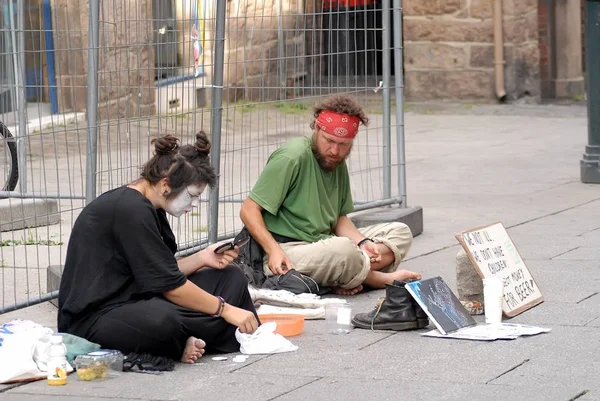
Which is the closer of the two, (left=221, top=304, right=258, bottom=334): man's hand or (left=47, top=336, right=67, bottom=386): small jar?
(left=47, top=336, right=67, bottom=386): small jar

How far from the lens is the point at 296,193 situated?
6371 millimetres

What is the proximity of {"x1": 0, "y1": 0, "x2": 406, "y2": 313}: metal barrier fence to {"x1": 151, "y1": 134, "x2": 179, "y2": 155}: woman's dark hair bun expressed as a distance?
0.95m

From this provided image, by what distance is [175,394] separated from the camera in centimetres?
455

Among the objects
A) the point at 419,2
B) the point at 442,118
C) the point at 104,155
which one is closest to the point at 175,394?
the point at 104,155

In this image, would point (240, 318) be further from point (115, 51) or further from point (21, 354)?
point (115, 51)

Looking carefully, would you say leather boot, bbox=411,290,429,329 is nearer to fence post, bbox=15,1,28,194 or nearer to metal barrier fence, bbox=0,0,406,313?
metal barrier fence, bbox=0,0,406,313

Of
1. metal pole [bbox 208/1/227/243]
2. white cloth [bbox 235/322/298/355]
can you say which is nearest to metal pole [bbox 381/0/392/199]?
metal pole [bbox 208/1/227/243]

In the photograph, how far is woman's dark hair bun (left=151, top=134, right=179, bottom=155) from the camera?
493 centimetres

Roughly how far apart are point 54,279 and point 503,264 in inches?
86.3

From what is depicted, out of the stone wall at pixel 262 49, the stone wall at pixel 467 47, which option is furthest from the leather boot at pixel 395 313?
the stone wall at pixel 467 47

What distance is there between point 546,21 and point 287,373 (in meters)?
13.3

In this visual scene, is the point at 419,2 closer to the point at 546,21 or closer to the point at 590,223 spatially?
the point at 546,21

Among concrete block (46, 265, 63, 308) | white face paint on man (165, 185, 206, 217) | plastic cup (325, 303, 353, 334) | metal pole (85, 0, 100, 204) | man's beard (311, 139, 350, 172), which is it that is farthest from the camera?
man's beard (311, 139, 350, 172)

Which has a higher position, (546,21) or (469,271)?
(546,21)
